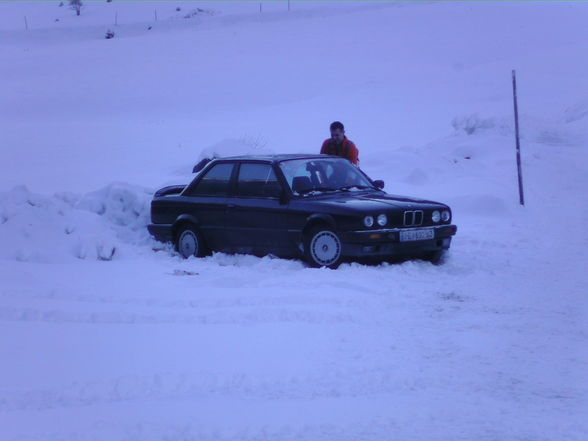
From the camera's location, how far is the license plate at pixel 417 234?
33.5 ft

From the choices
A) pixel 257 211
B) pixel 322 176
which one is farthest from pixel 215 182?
pixel 322 176

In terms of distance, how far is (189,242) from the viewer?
38.9ft

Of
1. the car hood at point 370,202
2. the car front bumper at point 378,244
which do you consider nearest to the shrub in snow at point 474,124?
the car hood at point 370,202

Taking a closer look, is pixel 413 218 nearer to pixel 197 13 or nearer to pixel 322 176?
pixel 322 176

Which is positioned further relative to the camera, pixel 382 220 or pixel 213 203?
pixel 213 203

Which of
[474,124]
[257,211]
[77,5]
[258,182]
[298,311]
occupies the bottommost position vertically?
[298,311]

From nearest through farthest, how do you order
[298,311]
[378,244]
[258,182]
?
[298,311] < [378,244] < [258,182]

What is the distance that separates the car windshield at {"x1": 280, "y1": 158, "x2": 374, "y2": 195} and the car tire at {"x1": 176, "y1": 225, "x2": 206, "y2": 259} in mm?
1584

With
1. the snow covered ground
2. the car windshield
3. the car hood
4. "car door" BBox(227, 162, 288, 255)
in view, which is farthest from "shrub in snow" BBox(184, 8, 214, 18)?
the car hood

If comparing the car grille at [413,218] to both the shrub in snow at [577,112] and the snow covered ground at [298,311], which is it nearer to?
the snow covered ground at [298,311]

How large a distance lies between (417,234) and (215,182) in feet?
9.65

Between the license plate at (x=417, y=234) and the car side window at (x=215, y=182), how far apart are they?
2.59 m

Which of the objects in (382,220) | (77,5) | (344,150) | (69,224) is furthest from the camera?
(77,5)

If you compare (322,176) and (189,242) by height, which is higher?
(322,176)
